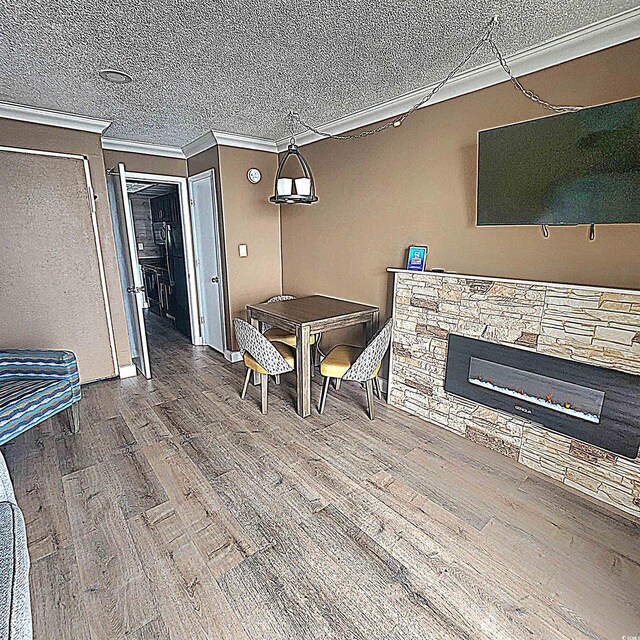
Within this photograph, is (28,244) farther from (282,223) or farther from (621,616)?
(621,616)

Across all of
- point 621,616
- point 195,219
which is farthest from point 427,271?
point 195,219

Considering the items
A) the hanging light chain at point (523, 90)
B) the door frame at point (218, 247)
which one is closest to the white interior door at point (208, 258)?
the door frame at point (218, 247)

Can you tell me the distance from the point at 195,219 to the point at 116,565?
3.85 meters

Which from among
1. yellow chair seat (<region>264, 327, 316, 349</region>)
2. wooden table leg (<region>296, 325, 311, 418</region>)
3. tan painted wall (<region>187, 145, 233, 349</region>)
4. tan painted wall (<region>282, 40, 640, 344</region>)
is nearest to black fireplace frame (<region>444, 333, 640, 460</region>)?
tan painted wall (<region>282, 40, 640, 344</region>)

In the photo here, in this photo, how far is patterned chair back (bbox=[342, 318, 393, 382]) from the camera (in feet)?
9.36

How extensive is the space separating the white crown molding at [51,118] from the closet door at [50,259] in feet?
0.88

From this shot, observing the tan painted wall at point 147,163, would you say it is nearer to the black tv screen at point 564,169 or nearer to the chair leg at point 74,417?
the chair leg at point 74,417

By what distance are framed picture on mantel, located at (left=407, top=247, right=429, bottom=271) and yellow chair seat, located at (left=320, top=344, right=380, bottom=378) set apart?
0.86 meters

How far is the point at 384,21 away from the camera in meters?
1.87

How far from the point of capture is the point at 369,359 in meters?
2.89

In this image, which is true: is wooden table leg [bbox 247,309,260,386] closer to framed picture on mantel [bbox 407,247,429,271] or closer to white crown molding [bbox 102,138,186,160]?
framed picture on mantel [bbox 407,247,429,271]

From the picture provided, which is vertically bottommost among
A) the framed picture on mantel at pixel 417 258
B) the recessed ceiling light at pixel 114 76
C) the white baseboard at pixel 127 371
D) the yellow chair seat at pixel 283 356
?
the white baseboard at pixel 127 371

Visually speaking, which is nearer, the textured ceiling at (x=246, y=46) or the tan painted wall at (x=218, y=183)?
the textured ceiling at (x=246, y=46)

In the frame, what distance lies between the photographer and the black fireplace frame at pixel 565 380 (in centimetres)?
198
